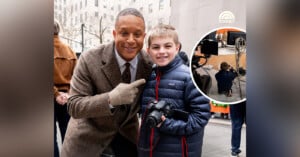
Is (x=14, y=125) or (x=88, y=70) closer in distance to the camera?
(x=14, y=125)

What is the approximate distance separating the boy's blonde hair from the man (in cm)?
2

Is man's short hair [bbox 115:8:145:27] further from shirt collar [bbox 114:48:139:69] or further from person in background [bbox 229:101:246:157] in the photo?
person in background [bbox 229:101:246:157]

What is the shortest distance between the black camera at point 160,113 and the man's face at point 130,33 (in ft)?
0.42

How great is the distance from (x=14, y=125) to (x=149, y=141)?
432 mm

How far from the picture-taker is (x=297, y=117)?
30 centimetres

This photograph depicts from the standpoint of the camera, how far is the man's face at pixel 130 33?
64 cm

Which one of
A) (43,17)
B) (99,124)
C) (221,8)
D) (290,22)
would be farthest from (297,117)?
(99,124)

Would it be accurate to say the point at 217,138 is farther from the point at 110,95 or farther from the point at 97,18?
the point at 97,18

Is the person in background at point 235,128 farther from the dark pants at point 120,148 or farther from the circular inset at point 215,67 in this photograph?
the dark pants at point 120,148

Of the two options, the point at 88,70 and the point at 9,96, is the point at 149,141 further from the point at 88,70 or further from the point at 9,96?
the point at 9,96

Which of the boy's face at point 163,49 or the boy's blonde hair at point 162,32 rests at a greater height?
the boy's blonde hair at point 162,32

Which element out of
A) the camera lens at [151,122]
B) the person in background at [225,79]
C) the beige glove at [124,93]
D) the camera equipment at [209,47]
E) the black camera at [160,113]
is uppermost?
the camera equipment at [209,47]

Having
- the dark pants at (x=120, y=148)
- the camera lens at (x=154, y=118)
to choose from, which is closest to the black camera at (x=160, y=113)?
the camera lens at (x=154, y=118)

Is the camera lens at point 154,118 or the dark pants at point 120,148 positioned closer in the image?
the camera lens at point 154,118
